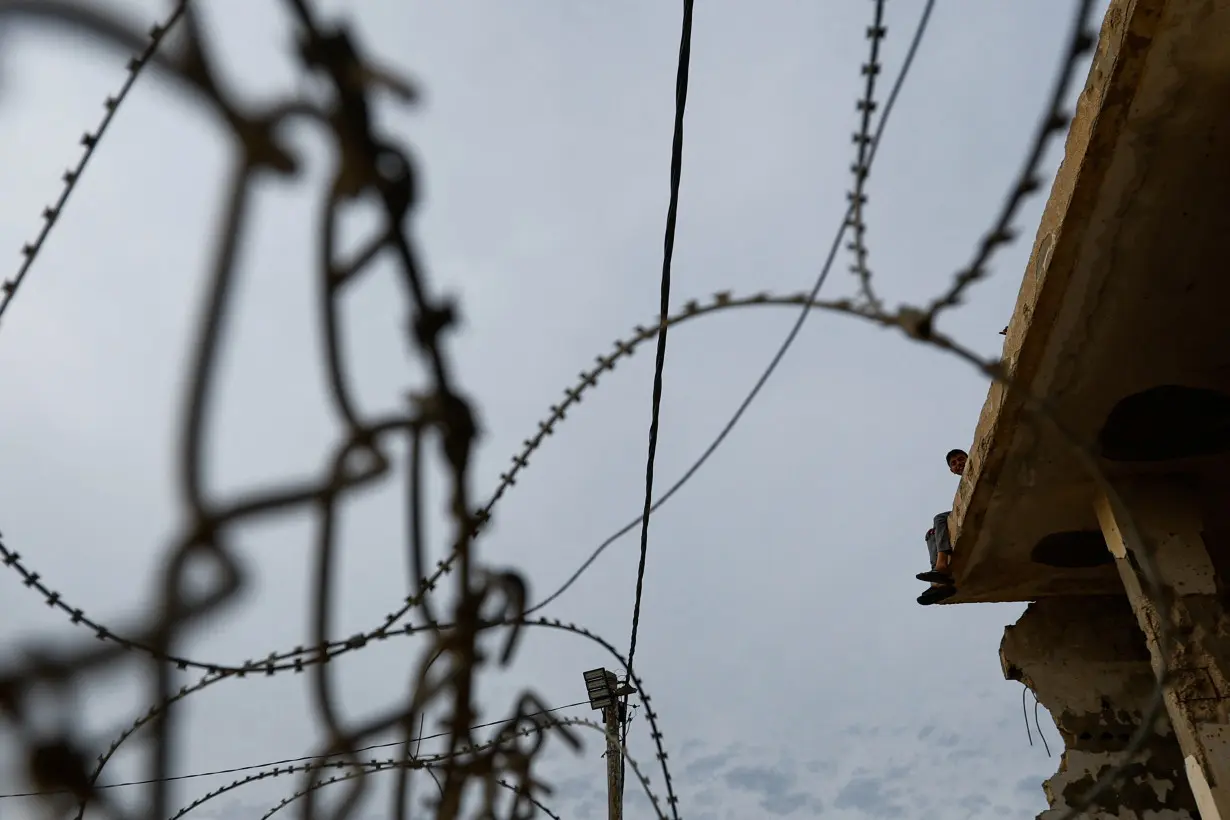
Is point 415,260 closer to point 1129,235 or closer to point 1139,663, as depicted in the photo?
point 1129,235

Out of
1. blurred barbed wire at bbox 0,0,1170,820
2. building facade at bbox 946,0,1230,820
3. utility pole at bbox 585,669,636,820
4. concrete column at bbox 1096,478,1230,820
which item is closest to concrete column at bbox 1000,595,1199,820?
building facade at bbox 946,0,1230,820

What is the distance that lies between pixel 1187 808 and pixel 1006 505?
268 cm

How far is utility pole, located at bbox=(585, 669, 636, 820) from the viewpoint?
7732mm

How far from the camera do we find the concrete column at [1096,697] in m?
6.25

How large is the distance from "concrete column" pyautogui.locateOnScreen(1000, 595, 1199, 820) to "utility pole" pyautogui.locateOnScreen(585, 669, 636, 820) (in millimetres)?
3297

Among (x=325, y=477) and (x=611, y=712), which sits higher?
(x=611, y=712)

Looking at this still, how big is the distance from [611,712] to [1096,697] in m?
4.47

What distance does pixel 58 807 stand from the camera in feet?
3.83

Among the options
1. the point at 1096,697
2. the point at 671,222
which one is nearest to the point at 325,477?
the point at 671,222

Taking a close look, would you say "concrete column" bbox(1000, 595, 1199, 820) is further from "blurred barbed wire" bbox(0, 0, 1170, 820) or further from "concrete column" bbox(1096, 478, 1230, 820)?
"blurred barbed wire" bbox(0, 0, 1170, 820)

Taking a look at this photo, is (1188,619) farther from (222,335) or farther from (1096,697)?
(222,335)

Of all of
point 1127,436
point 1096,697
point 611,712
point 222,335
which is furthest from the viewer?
point 611,712

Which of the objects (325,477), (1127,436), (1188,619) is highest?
(1127,436)

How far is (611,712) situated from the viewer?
8867 mm
